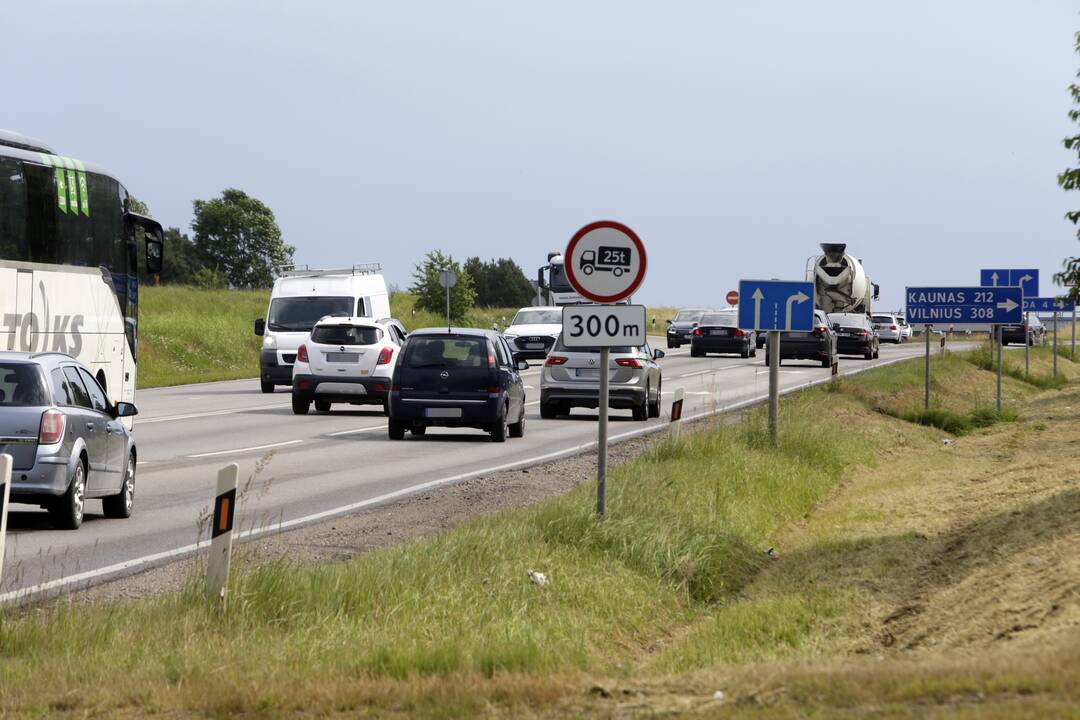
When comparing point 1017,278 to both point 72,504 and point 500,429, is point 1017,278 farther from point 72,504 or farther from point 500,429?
point 72,504

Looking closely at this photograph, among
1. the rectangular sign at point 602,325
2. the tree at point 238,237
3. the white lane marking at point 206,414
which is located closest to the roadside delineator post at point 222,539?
the rectangular sign at point 602,325

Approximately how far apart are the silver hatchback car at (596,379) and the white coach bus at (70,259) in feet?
26.5

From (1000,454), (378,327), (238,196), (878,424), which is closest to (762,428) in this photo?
(1000,454)

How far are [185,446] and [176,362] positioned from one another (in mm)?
31985

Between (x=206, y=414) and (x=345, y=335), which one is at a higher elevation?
(x=345, y=335)

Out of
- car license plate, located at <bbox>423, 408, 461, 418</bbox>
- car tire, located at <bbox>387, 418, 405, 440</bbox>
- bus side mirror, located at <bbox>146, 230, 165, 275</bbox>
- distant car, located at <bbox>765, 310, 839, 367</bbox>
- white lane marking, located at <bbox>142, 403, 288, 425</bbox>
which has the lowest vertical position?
white lane marking, located at <bbox>142, 403, 288, 425</bbox>

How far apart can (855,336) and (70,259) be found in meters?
41.0

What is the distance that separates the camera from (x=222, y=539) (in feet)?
28.4

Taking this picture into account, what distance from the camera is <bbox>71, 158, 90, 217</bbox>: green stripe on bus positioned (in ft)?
69.5

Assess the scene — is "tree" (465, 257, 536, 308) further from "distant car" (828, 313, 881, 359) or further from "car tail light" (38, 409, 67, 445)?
"car tail light" (38, 409, 67, 445)

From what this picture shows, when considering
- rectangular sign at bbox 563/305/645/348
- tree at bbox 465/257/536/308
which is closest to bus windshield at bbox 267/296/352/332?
rectangular sign at bbox 563/305/645/348

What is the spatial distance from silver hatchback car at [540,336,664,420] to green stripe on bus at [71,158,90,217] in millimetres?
9296

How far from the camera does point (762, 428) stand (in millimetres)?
20422

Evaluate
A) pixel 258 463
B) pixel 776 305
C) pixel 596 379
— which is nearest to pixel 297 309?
pixel 596 379
